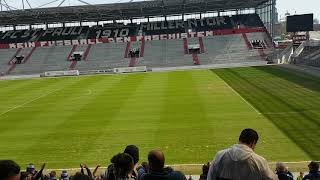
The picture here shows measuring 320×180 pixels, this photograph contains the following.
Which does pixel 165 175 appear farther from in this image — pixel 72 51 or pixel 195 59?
pixel 72 51

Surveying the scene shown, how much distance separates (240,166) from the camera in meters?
4.98

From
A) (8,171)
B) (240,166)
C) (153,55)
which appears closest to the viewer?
(8,171)

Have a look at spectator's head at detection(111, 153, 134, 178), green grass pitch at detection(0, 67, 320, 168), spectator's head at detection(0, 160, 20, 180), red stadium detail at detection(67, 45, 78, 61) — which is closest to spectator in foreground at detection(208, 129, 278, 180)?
spectator's head at detection(111, 153, 134, 178)

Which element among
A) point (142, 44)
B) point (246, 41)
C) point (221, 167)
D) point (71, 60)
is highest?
point (221, 167)

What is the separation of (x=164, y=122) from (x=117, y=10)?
5408cm

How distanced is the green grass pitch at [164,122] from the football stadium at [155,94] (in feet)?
0.21

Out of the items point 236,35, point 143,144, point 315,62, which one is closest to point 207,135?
point 143,144

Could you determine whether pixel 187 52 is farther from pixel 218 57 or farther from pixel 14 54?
pixel 14 54

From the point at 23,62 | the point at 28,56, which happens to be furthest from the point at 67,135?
the point at 28,56

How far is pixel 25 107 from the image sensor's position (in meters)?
32.2

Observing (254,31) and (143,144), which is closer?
(143,144)

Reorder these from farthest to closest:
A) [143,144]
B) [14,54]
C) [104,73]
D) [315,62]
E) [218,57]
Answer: [14,54] → [218,57] → [104,73] → [315,62] → [143,144]

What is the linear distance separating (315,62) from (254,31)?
83.1 ft

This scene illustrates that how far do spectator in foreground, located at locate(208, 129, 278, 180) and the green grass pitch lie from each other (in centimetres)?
1141
